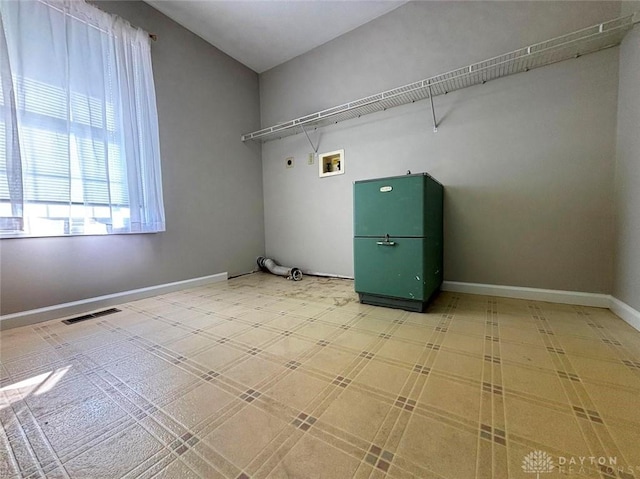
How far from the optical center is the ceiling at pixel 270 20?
7.54 feet

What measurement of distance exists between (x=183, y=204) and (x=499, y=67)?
120 inches

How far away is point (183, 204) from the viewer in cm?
255

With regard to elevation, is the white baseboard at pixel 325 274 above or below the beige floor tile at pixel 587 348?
above

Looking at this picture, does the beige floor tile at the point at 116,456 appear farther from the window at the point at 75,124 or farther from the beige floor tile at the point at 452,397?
the window at the point at 75,124

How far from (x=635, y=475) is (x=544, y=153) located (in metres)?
1.94

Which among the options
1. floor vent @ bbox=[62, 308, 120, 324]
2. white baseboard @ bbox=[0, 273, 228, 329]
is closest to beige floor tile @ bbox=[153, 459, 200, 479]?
floor vent @ bbox=[62, 308, 120, 324]

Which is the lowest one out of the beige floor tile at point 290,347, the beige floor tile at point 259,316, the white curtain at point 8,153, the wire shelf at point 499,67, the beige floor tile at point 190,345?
the beige floor tile at point 259,316

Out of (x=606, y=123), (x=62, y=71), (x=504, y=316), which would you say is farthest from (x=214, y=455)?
(x=606, y=123)

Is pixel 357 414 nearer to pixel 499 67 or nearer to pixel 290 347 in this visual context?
pixel 290 347

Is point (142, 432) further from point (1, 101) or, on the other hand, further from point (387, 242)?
point (1, 101)

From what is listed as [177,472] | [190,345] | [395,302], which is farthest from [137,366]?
[395,302]

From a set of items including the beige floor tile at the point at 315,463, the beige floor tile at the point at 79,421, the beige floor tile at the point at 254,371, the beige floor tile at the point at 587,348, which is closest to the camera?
the beige floor tile at the point at 315,463

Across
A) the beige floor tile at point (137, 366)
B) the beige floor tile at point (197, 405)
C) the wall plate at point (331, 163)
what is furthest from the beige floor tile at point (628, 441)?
the wall plate at point (331, 163)

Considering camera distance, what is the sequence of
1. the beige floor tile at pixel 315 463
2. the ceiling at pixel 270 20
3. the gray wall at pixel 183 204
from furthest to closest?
the ceiling at pixel 270 20
the gray wall at pixel 183 204
the beige floor tile at pixel 315 463
